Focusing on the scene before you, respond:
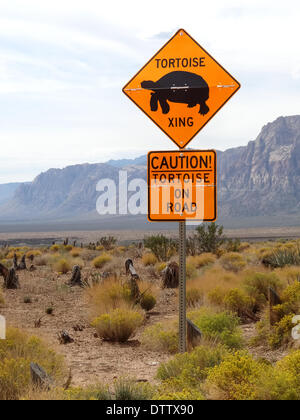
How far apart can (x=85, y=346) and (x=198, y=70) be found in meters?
5.90

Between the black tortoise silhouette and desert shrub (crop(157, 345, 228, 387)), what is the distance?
326cm

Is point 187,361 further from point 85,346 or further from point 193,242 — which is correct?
point 193,242

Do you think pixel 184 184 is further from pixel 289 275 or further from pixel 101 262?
pixel 101 262

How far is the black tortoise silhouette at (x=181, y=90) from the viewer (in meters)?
7.07

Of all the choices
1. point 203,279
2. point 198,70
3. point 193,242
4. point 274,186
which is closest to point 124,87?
point 198,70

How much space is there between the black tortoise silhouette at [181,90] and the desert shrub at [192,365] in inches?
128

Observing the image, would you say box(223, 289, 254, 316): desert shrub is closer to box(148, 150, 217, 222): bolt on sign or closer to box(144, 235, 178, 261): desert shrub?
box(148, 150, 217, 222): bolt on sign

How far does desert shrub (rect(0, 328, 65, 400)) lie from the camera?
638cm

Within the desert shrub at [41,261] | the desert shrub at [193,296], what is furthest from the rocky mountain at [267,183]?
the desert shrub at [193,296]

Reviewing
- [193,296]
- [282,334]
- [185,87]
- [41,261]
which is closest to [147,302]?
[193,296]

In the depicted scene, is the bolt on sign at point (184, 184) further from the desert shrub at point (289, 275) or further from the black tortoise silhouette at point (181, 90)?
the desert shrub at point (289, 275)

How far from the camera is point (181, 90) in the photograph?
23.3ft

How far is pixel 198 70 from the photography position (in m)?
7.09

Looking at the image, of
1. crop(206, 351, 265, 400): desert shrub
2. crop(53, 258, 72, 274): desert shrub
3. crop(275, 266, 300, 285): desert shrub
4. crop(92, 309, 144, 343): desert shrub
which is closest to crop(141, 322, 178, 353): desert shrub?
crop(92, 309, 144, 343): desert shrub
